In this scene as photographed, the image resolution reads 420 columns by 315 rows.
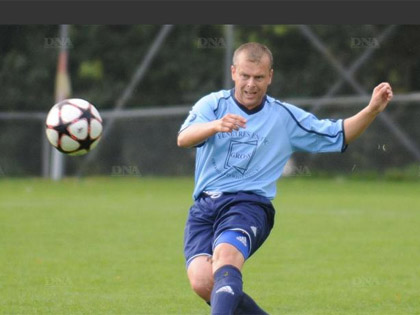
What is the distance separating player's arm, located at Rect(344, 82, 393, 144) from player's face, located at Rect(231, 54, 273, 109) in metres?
0.57

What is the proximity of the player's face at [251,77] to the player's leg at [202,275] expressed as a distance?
3.09ft

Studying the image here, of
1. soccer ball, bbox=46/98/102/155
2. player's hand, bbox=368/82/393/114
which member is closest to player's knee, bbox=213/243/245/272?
player's hand, bbox=368/82/393/114

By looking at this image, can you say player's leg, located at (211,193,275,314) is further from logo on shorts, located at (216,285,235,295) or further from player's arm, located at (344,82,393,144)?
player's arm, located at (344,82,393,144)

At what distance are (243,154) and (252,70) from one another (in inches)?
18.9

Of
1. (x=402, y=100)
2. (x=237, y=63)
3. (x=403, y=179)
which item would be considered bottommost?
(x=403, y=179)

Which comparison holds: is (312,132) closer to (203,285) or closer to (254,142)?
(254,142)

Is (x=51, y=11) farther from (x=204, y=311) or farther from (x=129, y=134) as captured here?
(x=204, y=311)

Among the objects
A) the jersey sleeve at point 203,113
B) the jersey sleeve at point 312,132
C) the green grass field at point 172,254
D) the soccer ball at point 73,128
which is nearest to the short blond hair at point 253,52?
the jersey sleeve at point 203,113

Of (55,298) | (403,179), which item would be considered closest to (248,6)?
(403,179)

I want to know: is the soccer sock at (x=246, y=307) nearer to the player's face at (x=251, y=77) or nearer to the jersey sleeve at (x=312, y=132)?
the jersey sleeve at (x=312, y=132)

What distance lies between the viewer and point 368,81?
2128 centimetres

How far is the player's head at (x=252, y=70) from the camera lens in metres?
5.26

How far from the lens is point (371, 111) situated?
5.42m

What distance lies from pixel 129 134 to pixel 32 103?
9.95 feet
